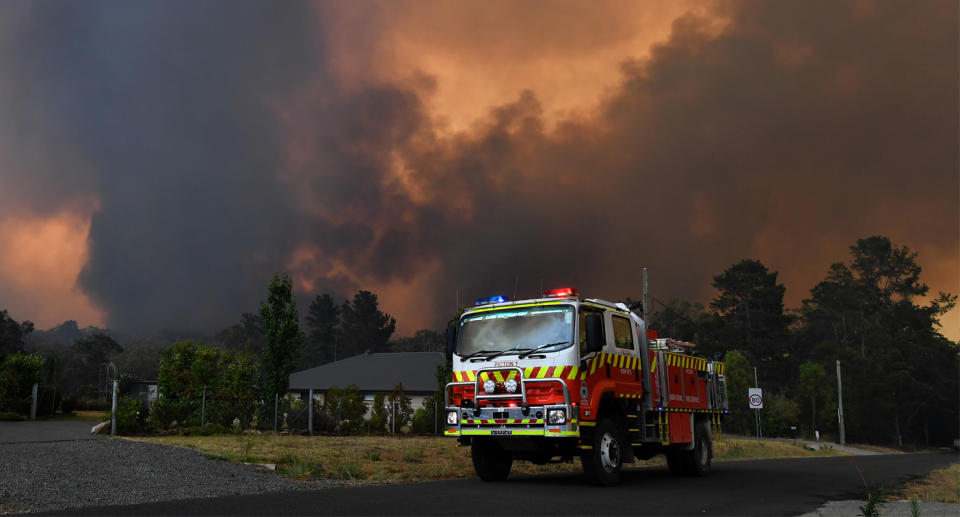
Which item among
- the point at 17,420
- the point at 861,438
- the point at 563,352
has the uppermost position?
the point at 563,352

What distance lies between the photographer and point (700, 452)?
17.1m

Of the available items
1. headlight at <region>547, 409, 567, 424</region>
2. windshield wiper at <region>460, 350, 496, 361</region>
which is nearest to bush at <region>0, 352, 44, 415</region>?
windshield wiper at <region>460, 350, 496, 361</region>

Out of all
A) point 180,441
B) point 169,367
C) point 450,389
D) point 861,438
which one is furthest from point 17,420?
point 861,438

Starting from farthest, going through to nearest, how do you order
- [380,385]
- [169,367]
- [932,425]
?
[932,425], [380,385], [169,367]

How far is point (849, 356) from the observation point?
3184 inches

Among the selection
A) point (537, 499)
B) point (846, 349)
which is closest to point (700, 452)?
point (537, 499)

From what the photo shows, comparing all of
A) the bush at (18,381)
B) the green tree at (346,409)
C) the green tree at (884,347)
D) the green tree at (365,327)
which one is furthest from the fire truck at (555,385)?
the green tree at (365,327)

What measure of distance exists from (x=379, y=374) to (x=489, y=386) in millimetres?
44319

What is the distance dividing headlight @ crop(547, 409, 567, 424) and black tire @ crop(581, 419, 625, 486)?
98 centimetres

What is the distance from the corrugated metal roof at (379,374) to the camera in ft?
175

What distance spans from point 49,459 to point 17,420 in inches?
914

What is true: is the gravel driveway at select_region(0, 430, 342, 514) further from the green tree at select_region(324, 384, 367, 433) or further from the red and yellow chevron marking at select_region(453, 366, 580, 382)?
the green tree at select_region(324, 384, 367, 433)

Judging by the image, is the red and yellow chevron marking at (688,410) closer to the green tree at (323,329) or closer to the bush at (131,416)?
the bush at (131,416)

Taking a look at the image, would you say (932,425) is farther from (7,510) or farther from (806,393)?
(7,510)
